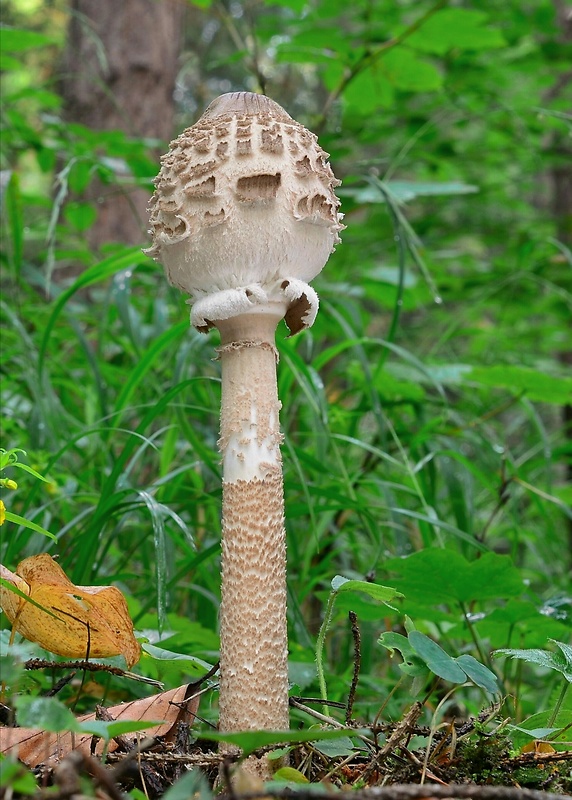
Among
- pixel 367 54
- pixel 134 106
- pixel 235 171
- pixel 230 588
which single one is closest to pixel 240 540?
pixel 230 588

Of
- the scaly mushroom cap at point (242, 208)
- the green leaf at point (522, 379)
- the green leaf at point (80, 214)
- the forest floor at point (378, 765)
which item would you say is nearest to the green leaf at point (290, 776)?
the forest floor at point (378, 765)

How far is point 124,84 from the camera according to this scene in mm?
4566

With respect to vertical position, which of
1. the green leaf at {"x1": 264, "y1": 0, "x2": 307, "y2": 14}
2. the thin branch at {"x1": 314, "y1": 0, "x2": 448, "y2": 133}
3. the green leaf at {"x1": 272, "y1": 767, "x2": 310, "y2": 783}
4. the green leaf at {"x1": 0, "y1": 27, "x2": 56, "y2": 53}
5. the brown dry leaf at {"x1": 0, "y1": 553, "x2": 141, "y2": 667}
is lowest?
the green leaf at {"x1": 272, "y1": 767, "x2": 310, "y2": 783}

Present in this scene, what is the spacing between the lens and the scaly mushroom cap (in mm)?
1386

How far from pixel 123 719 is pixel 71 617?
0.26 metres

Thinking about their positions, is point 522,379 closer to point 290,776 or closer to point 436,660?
point 436,660

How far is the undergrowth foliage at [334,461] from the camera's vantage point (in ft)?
5.82

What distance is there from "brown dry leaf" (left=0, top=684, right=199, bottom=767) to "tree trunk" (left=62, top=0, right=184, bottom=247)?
3.45 m

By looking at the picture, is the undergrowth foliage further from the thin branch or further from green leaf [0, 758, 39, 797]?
green leaf [0, 758, 39, 797]

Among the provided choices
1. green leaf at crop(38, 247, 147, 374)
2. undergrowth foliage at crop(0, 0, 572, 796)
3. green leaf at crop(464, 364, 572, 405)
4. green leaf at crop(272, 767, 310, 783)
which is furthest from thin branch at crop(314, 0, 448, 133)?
green leaf at crop(272, 767, 310, 783)

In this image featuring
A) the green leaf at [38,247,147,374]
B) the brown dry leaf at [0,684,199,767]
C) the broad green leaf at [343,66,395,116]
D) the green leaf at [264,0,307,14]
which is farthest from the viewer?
the broad green leaf at [343,66,395,116]

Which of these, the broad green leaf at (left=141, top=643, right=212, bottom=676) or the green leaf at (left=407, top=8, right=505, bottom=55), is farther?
the green leaf at (left=407, top=8, right=505, bottom=55)

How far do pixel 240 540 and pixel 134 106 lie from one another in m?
3.84

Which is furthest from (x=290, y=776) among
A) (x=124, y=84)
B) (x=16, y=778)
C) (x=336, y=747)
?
(x=124, y=84)
